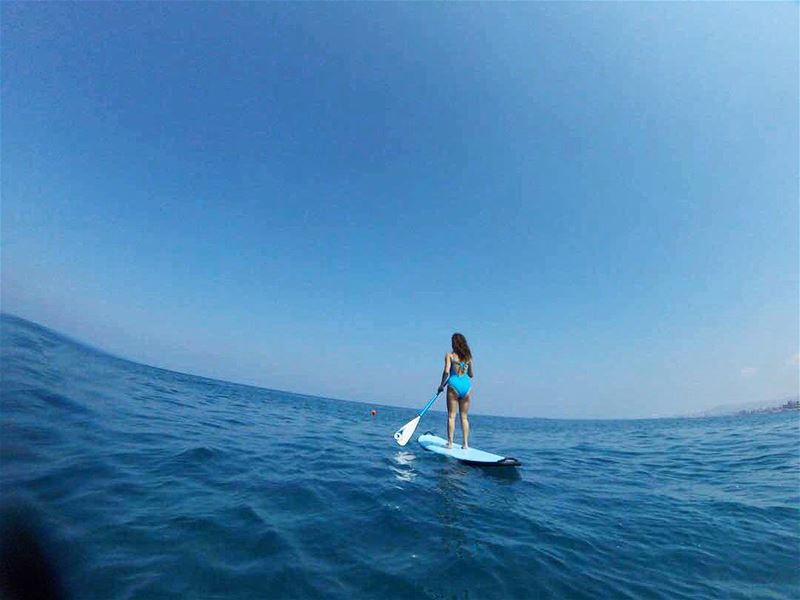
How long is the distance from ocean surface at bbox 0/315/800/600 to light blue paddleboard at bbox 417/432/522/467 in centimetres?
26

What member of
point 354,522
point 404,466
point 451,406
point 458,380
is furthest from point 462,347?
point 354,522

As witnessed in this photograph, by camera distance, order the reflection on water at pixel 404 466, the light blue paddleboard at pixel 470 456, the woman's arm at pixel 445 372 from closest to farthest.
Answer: the reflection on water at pixel 404 466
the light blue paddleboard at pixel 470 456
the woman's arm at pixel 445 372

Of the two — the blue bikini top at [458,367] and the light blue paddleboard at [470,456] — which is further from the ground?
the blue bikini top at [458,367]

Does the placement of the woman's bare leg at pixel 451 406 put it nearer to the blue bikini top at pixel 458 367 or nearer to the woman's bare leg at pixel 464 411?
the woman's bare leg at pixel 464 411

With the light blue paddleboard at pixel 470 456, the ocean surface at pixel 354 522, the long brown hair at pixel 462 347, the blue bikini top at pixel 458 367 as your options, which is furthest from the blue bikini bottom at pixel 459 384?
the ocean surface at pixel 354 522

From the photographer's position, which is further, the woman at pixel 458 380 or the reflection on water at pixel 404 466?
the woman at pixel 458 380

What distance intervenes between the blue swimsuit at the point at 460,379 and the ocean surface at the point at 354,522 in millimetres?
1860

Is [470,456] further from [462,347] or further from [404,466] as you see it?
[462,347]

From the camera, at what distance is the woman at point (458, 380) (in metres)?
9.09

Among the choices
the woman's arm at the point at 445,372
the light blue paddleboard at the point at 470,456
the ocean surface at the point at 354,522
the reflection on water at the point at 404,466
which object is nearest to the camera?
the ocean surface at the point at 354,522

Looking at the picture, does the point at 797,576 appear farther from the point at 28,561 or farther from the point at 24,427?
the point at 24,427

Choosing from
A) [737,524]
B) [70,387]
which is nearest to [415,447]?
[737,524]

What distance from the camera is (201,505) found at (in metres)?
4.38

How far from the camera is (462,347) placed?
30.6ft
